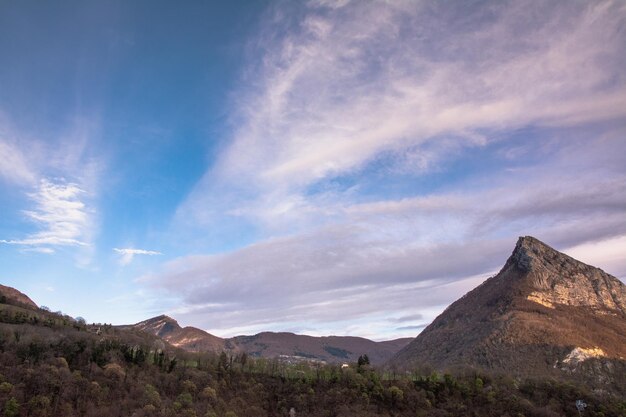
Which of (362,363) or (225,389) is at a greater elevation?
(362,363)

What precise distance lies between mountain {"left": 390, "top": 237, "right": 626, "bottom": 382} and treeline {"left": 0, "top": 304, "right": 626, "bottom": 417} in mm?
45800

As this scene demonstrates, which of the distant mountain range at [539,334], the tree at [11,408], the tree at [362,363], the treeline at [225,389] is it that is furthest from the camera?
the distant mountain range at [539,334]

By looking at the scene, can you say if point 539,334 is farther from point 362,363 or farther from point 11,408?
point 11,408

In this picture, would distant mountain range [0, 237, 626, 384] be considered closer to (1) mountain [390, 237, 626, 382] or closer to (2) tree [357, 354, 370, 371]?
(1) mountain [390, 237, 626, 382]

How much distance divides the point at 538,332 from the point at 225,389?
118127mm

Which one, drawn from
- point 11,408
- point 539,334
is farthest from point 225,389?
point 539,334

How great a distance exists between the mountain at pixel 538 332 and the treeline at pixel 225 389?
150 ft

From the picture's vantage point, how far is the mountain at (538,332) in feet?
475

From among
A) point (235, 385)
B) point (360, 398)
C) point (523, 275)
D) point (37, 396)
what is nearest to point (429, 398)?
point (360, 398)

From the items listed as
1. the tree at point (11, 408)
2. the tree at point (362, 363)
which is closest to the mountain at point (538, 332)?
the tree at point (362, 363)

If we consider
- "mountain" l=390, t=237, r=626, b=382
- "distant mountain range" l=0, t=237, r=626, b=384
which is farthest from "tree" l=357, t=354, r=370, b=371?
"mountain" l=390, t=237, r=626, b=382

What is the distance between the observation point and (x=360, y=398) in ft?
292

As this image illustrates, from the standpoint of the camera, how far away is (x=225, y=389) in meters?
89.8

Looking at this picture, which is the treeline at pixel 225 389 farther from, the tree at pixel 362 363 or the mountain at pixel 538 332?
the mountain at pixel 538 332
